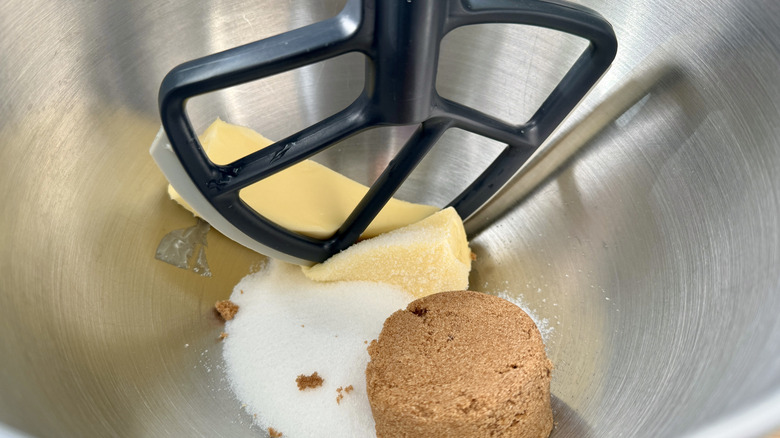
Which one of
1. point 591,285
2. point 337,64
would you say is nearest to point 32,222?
point 337,64

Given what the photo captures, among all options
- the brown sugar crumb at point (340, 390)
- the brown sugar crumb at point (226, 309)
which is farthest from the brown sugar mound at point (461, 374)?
the brown sugar crumb at point (226, 309)

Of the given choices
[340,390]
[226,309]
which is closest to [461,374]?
[340,390]

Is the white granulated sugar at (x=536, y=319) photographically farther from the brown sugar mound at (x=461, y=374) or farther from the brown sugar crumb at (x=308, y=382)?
the brown sugar crumb at (x=308, y=382)

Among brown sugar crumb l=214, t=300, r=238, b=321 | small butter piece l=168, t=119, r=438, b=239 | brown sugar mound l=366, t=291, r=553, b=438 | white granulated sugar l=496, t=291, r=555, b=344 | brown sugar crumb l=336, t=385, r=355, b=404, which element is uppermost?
small butter piece l=168, t=119, r=438, b=239

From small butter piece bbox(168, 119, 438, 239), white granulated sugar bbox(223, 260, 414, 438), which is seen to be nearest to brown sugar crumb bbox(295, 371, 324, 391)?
white granulated sugar bbox(223, 260, 414, 438)

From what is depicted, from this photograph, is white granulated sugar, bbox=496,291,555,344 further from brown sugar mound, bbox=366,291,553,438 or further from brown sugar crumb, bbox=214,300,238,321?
brown sugar crumb, bbox=214,300,238,321

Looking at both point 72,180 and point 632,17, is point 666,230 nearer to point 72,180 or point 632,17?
point 632,17
